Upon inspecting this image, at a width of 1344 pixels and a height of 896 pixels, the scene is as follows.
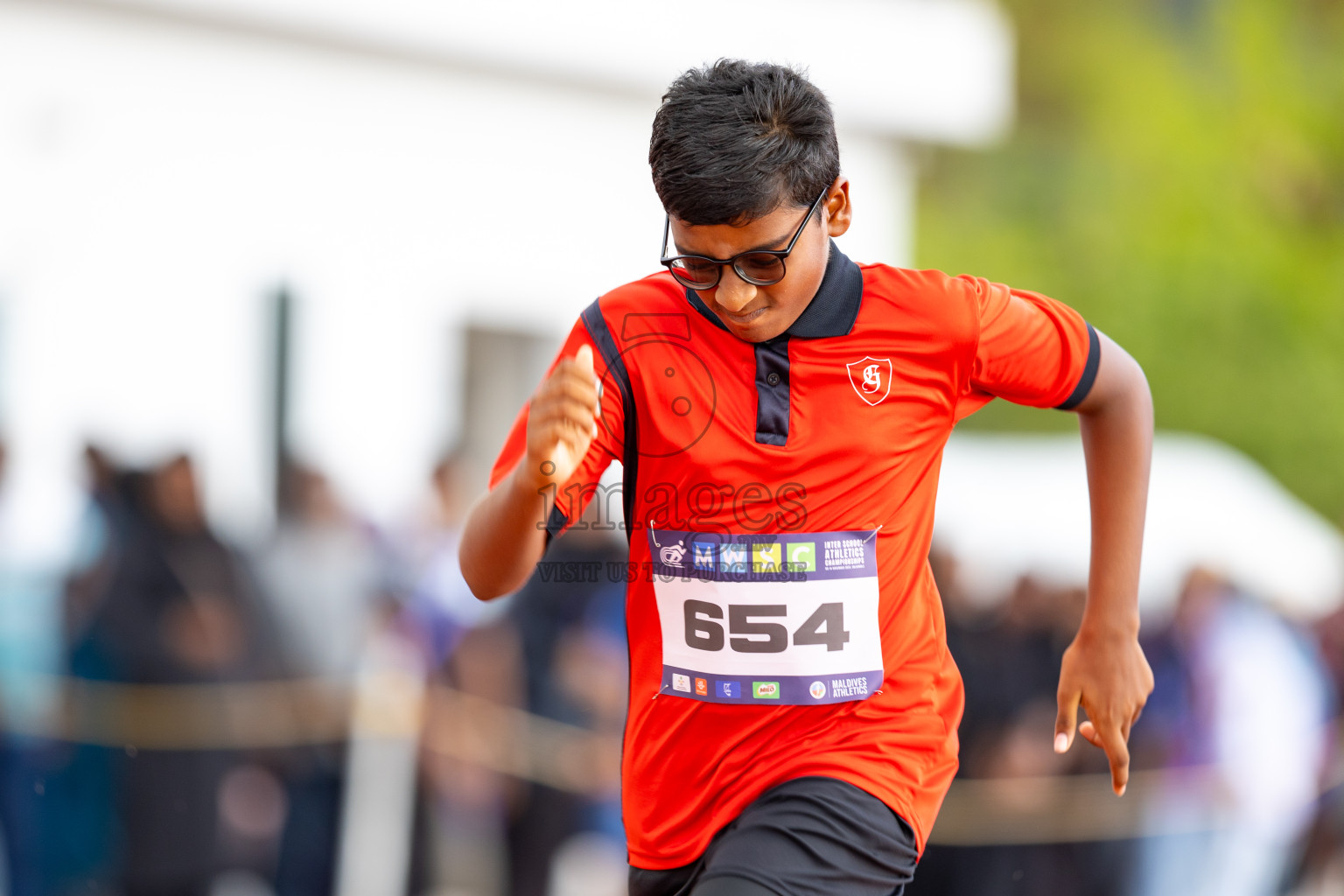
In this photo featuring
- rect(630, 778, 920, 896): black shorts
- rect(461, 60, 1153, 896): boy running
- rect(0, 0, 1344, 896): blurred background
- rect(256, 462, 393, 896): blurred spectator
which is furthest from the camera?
rect(256, 462, 393, 896): blurred spectator

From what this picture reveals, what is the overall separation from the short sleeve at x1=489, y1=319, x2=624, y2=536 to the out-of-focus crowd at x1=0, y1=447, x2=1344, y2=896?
12.9ft

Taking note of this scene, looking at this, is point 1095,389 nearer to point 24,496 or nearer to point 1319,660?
point 1319,660

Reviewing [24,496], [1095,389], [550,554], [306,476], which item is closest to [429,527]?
[306,476]

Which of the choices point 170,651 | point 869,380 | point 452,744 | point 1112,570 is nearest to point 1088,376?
point 1112,570

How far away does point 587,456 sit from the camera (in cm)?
286

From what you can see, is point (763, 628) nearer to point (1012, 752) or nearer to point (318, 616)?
point (1012, 752)

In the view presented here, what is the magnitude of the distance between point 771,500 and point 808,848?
25.4 inches

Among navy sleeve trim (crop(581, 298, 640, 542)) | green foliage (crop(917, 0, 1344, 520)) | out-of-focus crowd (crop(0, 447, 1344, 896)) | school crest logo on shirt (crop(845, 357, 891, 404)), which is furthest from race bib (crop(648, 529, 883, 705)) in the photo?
green foliage (crop(917, 0, 1344, 520))

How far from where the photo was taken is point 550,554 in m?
7.32

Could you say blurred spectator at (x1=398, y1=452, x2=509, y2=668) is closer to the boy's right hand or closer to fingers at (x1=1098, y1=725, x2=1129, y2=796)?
fingers at (x1=1098, y1=725, x2=1129, y2=796)

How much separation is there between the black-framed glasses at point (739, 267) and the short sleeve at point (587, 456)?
0.25m

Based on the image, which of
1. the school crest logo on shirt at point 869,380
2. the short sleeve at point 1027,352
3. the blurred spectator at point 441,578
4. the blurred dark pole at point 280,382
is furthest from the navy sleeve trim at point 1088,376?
the blurred dark pole at point 280,382

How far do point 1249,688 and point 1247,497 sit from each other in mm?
4852

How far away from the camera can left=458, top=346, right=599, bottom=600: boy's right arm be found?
8.20 ft
